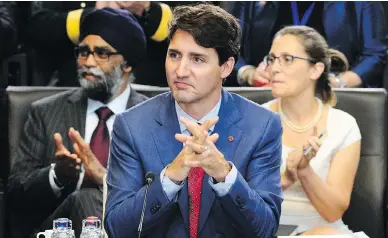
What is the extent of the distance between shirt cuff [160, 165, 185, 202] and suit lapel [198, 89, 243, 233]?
0.58 feet

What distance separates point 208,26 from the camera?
276 centimetres

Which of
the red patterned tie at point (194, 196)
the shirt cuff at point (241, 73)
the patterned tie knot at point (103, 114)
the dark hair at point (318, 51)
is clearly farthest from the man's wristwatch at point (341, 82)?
the red patterned tie at point (194, 196)

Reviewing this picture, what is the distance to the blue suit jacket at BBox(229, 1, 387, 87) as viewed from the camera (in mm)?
4430

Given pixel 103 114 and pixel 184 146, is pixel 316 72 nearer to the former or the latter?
pixel 103 114

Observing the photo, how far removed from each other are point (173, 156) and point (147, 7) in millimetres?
1785

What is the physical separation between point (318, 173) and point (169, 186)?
159 centimetres

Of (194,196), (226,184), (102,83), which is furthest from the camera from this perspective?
(102,83)

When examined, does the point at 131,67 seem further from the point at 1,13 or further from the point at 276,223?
the point at 276,223

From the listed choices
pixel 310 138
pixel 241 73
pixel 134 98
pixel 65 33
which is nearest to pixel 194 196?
pixel 310 138

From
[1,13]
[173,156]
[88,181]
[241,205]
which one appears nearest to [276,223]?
[241,205]

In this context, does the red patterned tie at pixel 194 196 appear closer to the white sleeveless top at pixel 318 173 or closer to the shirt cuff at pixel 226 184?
the shirt cuff at pixel 226 184

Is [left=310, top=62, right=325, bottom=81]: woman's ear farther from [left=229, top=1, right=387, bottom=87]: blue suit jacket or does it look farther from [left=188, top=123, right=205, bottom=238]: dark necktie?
[left=188, top=123, right=205, bottom=238]: dark necktie

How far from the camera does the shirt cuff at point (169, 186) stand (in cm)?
259

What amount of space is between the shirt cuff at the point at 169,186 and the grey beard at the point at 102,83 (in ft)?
5.58
